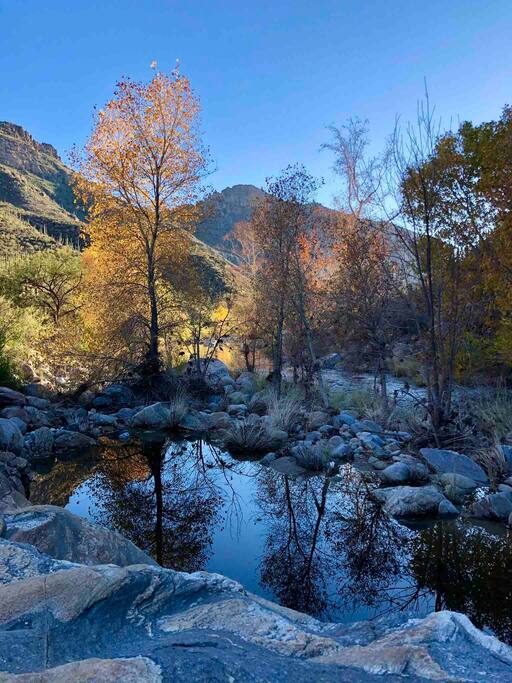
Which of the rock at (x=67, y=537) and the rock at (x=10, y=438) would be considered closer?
the rock at (x=67, y=537)

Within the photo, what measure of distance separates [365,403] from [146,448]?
526 cm

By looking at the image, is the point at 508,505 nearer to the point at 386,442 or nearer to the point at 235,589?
the point at 386,442

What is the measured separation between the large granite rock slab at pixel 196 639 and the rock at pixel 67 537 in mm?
1572

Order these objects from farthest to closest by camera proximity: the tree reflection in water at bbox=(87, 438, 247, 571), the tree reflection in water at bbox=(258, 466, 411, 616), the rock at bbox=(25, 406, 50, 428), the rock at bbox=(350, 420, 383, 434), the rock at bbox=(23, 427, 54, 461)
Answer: the rock at bbox=(25, 406, 50, 428) → the rock at bbox=(350, 420, 383, 434) → the rock at bbox=(23, 427, 54, 461) → the tree reflection in water at bbox=(87, 438, 247, 571) → the tree reflection in water at bbox=(258, 466, 411, 616)

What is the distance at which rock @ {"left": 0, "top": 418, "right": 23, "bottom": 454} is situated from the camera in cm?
757

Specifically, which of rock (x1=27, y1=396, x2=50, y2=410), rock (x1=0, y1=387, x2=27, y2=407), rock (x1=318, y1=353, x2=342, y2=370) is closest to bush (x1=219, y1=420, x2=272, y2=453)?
rock (x1=27, y1=396, x2=50, y2=410)

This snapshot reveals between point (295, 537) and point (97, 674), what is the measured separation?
14.7 ft

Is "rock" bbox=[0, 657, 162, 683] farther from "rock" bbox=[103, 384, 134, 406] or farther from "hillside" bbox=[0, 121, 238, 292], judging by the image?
"hillside" bbox=[0, 121, 238, 292]

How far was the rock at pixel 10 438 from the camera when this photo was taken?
24.8 feet

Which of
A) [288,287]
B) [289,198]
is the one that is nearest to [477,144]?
[289,198]

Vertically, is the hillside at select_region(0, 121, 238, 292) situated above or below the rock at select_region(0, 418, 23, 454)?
above

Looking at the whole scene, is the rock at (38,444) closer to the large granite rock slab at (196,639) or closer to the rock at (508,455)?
the large granite rock slab at (196,639)

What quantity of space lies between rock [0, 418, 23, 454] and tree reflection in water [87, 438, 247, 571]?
1.37 metres

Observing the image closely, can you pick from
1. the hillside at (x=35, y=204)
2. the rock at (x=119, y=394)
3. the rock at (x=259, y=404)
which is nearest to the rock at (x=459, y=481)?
the rock at (x=259, y=404)
